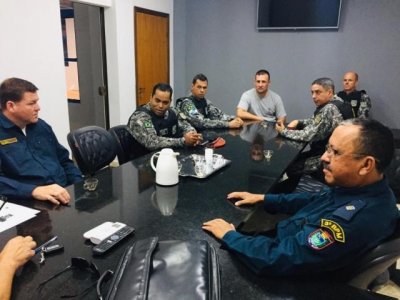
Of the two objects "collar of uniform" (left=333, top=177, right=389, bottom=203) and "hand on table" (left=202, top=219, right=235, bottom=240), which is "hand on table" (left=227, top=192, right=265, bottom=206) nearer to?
"hand on table" (left=202, top=219, right=235, bottom=240)

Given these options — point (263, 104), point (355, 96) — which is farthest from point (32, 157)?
point (355, 96)

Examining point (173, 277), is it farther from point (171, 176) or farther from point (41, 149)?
point (41, 149)

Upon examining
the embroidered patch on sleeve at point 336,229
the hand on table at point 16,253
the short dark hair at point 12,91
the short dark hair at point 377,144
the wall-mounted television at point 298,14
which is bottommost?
the hand on table at point 16,253

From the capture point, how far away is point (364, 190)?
3.30 ft

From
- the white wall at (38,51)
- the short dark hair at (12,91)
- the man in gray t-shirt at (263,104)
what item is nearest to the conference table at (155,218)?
the short dark hair at (12,91)

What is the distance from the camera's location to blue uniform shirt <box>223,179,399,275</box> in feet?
3.02

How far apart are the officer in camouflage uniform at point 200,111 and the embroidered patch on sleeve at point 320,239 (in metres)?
2.19

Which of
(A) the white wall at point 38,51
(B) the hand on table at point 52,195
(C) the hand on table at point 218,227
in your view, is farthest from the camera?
(A) the white wall at point 38,51

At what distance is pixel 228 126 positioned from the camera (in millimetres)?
3102

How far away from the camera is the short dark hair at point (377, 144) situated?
3.27 ft

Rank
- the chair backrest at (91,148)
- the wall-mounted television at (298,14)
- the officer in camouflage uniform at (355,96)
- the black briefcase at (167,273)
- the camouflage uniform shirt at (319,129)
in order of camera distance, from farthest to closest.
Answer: the wall-mounted television at (298,14) < the officer in camouflage uniform at (355,96) < the camouflage uniform shirt at (319,129) < the chair backrest at (91,148) < the black briefcase at (167,273)

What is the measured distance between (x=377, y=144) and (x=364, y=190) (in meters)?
0.15

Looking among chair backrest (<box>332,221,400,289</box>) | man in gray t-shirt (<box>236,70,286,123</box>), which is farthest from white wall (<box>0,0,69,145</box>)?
chair backrest (<box>332,221,400,289</box>)

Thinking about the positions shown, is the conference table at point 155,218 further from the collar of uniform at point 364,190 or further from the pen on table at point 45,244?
the collar of uniform at point 364,190
